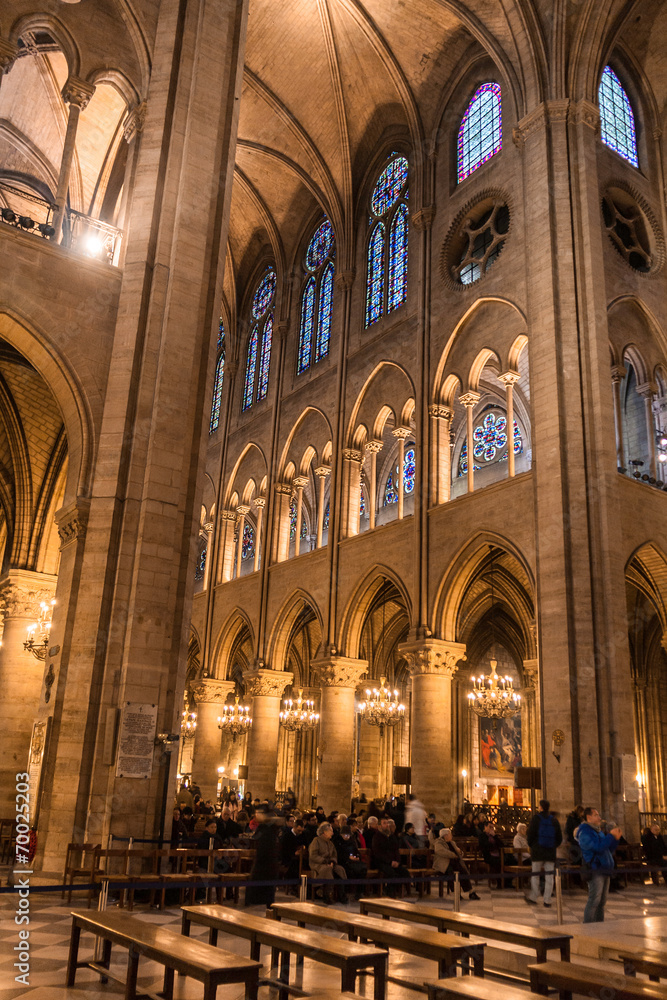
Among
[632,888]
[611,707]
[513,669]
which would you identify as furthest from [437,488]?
[513,669]

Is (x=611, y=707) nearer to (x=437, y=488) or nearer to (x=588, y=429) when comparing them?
(x=588, y=429)

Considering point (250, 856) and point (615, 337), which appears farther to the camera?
point (615, 337)

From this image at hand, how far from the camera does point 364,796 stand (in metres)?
27.1

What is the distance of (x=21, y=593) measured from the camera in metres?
17.4

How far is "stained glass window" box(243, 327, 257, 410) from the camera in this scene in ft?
95.9

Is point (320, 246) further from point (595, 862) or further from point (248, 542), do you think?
point (595, 862)

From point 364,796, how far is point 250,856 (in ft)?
56.5

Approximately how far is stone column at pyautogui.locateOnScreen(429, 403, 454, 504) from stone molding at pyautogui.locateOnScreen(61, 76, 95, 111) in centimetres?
1002

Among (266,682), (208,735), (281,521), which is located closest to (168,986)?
(266,682)

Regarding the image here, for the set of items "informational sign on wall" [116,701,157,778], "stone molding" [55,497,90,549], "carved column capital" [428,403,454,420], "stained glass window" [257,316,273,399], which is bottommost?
"informational sign on wall" [116,701,157,778]

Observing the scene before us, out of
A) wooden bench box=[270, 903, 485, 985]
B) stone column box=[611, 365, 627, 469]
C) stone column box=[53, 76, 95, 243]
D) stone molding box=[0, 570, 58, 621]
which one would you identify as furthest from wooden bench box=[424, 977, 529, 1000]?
stone molding box=[0, 570, 58, 621]

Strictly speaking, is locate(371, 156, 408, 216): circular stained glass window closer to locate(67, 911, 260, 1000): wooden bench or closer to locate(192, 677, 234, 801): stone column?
locate(192, 677, 234, 801): stone column

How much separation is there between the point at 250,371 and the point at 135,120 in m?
15.8

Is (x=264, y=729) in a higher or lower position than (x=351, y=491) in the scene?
lower
